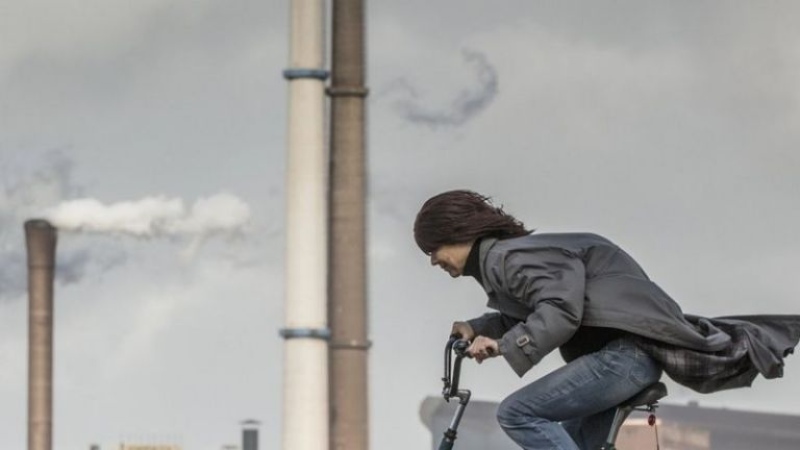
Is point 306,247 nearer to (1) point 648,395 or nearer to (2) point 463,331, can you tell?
(2) point 463,331

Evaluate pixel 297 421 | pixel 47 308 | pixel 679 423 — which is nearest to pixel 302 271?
pixel 297 421

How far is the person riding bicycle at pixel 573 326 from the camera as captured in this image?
5.75 m

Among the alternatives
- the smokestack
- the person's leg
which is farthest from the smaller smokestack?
the person's leg

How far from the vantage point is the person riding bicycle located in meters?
5.75

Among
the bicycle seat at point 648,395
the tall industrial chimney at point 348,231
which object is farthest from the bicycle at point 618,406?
the tall industrial chimney at point 348,231

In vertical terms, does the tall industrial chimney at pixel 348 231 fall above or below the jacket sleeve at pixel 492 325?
above

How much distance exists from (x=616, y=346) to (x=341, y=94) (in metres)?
37.6

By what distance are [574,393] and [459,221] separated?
0.67 m

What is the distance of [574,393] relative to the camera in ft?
19.2

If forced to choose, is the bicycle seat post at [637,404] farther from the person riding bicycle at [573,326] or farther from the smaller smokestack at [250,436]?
the smaller smokestack at [250,436]

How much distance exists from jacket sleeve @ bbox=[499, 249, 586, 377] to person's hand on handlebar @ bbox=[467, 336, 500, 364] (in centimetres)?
3

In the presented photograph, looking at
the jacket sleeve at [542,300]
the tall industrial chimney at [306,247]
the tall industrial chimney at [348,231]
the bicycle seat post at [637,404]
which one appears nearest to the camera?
the jacket sleeve at [542,300]

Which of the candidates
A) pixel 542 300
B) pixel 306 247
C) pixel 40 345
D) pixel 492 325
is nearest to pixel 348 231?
pixel 306 247

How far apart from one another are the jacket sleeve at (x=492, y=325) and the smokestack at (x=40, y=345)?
1914 inches
